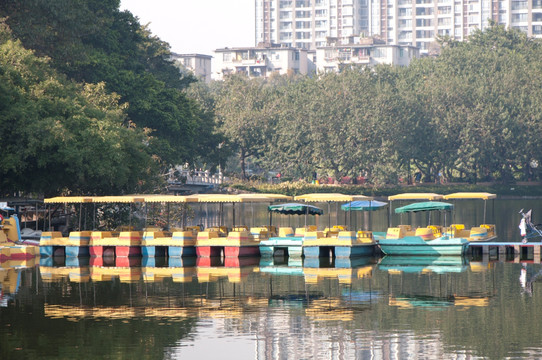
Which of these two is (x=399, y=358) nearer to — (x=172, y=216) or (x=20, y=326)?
(x=20, y=326)

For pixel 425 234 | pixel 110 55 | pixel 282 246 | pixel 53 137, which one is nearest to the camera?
pixel 282 246

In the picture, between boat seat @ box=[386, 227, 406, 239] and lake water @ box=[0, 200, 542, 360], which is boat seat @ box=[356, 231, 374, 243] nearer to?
boat seat @ box=[386, 227, 406, 239]

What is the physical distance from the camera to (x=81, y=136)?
2424 inches

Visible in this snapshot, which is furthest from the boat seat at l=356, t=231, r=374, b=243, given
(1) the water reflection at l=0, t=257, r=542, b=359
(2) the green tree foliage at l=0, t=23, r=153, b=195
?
(2) the green tree foliage at l=0, t=23, r=153, b=195

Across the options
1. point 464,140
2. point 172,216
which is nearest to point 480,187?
point 464,140

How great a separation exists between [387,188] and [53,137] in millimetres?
84734

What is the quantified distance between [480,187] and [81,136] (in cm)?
8746

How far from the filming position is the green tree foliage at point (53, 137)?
59312 millimetres

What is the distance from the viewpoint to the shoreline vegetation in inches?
5108

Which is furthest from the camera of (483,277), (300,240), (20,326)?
(300,240)

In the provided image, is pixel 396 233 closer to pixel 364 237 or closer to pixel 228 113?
pixel 364 237

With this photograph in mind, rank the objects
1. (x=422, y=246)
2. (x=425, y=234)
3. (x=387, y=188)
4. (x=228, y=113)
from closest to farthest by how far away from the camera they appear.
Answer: (x=422, y=246)
(x=425, y=234)
(x=387, y=188)
(x=228, y=113)

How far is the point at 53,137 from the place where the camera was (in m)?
59.1

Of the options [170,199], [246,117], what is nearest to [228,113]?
[246,117]
